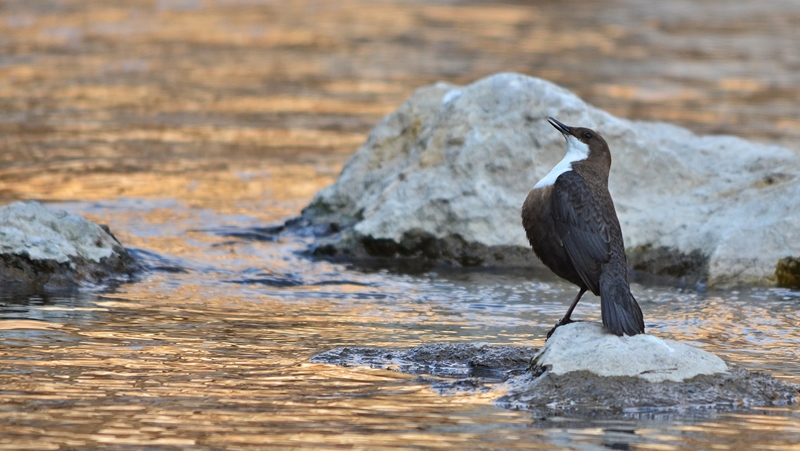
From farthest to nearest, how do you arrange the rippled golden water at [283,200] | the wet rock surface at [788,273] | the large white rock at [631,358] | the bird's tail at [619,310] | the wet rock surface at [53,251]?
the wet rock surface at [788,273]
the wet rock surface at [53,251]
the bird's tail at [619,310]
the large white rock at [631,358]
the rippled golden water at [283,200]

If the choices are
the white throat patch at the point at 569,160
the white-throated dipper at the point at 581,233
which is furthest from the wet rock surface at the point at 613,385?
the white throat patch at the point at 569,160

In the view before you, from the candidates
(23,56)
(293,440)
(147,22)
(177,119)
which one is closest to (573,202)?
(293,440)

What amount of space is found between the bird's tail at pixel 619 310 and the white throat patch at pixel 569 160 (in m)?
0.71

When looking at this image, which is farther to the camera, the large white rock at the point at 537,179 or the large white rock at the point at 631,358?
the large white rock at the point at 537,179

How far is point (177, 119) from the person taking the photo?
13.5 m

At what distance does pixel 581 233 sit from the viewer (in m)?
5.55

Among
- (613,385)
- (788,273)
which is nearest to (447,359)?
(613,385)

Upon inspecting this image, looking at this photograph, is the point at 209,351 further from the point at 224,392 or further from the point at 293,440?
the point at 293,440

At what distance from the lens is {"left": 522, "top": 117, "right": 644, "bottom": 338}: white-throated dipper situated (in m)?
5.39

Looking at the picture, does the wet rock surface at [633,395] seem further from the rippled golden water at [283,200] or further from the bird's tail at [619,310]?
the bird's tail at [619,310]

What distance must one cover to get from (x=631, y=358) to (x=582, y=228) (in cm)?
89

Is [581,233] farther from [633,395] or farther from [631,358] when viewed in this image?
[633,395]

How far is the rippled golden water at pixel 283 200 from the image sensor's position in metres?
4.51

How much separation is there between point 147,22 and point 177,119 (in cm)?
674
